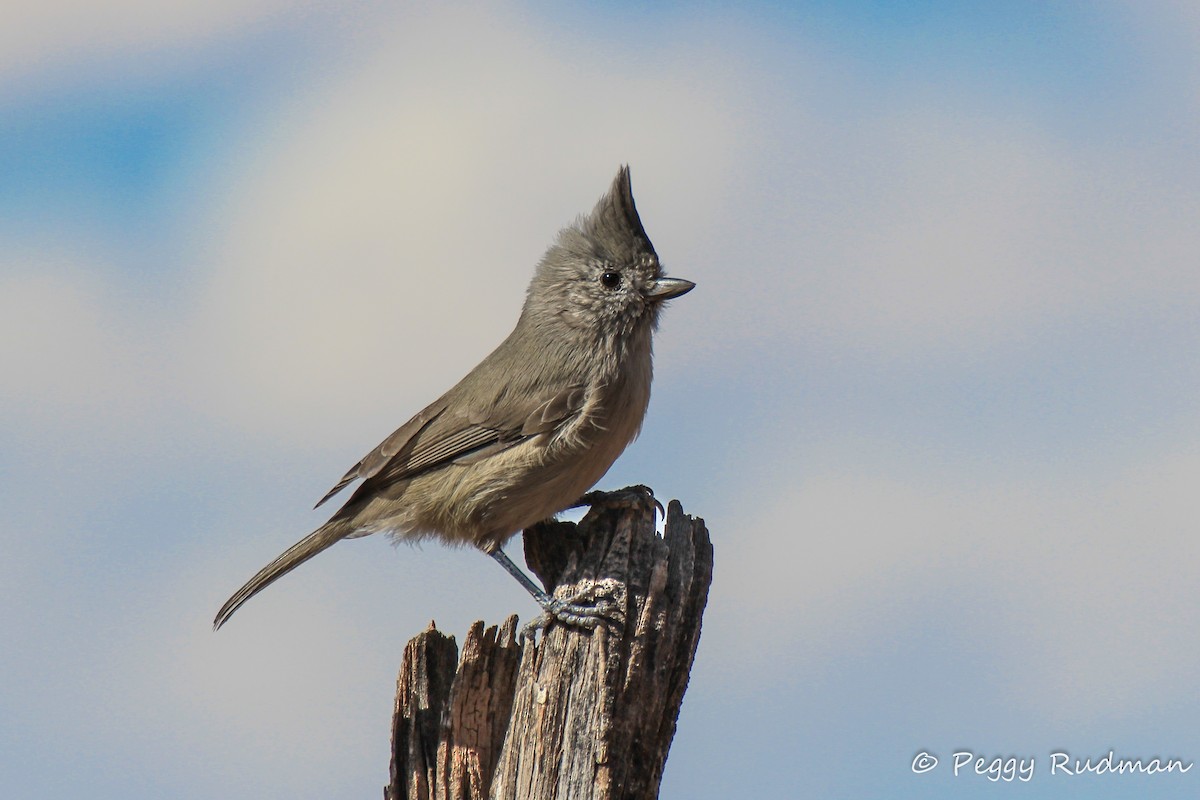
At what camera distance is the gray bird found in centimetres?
588

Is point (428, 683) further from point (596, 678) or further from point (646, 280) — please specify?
point (646, 280)

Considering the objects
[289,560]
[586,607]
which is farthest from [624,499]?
[289,560]

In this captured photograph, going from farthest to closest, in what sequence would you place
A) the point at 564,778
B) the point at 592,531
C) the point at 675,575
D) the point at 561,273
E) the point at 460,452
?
the point at 561,273
the point at 460,452
the point at 592,531
the point at 675,575
the point at 564,778

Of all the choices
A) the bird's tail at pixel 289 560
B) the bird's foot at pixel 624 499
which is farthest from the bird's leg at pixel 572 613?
the bird's tail at pixel 289 560

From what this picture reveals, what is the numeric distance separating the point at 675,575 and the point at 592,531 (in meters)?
0.86

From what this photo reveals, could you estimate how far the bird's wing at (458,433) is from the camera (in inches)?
235

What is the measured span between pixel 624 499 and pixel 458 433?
41.9 inches

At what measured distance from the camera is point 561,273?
21.5 feet

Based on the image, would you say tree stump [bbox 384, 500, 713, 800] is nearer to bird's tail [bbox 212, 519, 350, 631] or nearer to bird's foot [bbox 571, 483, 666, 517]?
→ bird's foot [bbox 571, 483, 666, 517]

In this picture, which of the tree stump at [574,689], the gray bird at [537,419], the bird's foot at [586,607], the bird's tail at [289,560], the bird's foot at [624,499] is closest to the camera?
the tree stump at [574,689]

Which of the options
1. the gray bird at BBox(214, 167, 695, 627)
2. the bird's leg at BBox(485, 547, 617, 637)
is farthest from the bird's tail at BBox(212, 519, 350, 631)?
the bird's leg at BBox(485, 547, 617, 637)

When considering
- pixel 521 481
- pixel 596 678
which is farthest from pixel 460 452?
pixel 596 678

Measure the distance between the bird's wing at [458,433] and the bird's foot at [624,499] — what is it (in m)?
0.39

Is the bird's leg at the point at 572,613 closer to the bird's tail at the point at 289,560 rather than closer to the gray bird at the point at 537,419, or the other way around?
the gray bird at the point at 537,419
